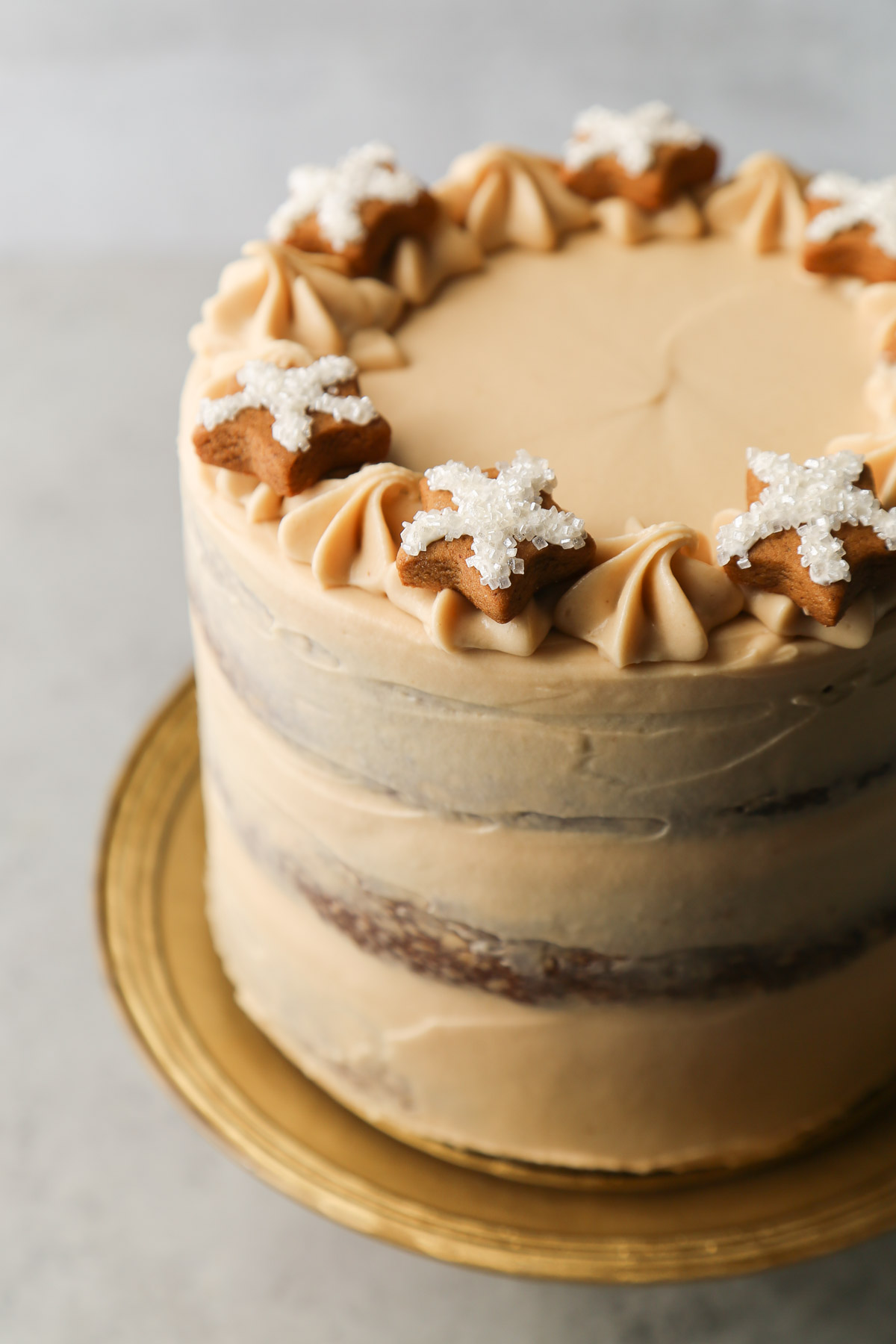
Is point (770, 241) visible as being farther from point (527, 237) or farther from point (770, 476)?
point (770, 476)

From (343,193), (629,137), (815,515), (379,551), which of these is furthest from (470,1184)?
(629,137)

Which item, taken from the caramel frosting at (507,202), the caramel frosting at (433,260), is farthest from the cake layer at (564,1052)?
the caramel frosting at (507,202)

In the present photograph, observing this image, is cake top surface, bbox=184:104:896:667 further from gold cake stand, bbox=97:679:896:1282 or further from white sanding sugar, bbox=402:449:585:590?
gold cake stand, bbox=97:679:896:1282

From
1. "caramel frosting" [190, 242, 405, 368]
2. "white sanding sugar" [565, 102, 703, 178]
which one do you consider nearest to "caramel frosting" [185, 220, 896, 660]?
"caramel frosting" [190, 242, 405, 368]

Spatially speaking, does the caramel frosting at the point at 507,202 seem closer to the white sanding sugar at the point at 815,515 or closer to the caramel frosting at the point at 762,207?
the caramel frosting at the point at 762,207

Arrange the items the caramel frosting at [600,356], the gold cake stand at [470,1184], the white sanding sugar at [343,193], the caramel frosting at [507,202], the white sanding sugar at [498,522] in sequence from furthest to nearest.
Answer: the caramel frosting at [507,202], the white sanding sugar at [343,193], the gold cake stand at [470,1184], the caramel frosting at [600,356], the white sanding sugar at [498,522]

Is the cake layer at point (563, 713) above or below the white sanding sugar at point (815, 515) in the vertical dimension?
below
